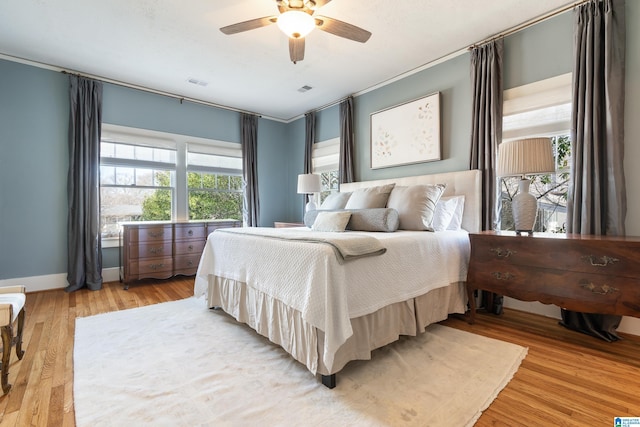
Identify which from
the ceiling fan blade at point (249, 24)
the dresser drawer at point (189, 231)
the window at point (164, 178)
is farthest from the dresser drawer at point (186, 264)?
the ceiling fan blade at point (249, 24)

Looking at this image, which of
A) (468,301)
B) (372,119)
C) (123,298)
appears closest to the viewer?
(468,301)

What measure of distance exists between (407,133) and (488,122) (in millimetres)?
998

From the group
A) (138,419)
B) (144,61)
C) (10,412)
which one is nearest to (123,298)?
(10,412)

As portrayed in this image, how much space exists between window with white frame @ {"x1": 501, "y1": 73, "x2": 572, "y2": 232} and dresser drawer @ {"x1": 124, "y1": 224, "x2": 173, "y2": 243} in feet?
14.0

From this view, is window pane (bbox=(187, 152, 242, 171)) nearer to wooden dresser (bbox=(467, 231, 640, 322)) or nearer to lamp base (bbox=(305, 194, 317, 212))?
lamp base (bbox=(305, 194, 317, 212))

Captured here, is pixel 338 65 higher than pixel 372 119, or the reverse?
pixel 338 65

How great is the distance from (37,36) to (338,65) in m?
3.17

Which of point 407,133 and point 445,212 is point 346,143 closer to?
point 407,133

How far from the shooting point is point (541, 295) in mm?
2129

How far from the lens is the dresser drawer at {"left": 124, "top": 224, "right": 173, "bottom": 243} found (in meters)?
3.82

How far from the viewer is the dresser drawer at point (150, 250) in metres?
3.84

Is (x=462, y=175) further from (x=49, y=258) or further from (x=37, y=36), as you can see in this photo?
(x=49, y=258)

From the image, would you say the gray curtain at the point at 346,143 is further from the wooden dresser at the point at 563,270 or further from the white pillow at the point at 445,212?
the wooden dresser at the point at 563,270

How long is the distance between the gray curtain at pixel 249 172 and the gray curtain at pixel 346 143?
166 centimetres
